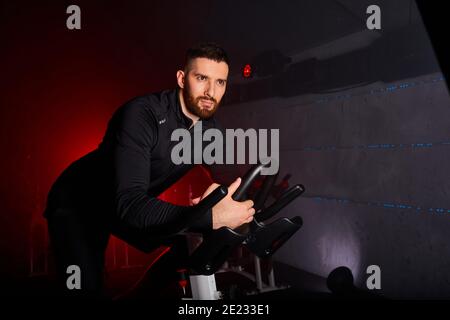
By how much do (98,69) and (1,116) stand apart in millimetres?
1203

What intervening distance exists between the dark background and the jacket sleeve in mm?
2109

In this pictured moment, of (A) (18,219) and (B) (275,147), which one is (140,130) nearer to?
(B) (275,147)

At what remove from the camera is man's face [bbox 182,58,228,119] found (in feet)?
4.70

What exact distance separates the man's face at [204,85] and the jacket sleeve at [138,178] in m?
0.21

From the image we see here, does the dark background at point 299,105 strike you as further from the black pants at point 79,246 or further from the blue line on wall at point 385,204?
the black pants at point 79,246

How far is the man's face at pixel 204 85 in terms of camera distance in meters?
1.43

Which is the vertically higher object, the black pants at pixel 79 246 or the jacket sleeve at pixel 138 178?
the jacket sleeve at pixel 138 178

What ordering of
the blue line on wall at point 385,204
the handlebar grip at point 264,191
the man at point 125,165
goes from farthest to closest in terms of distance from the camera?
1. the blue line on wall at point 385,204
2. the man at point 125,165
3. the handlebar grip at point 264,191

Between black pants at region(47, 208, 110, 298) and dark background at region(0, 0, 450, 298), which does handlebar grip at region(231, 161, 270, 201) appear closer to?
black pants at region(47, 208, 110, 298)

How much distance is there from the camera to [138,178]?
1.08 m

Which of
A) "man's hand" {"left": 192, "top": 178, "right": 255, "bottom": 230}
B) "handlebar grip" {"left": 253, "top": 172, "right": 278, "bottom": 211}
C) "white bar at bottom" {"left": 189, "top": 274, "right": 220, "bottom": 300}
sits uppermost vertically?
"handlebar grip" {"left": 253, "top": 172, "right": 278, "bottom": 211}

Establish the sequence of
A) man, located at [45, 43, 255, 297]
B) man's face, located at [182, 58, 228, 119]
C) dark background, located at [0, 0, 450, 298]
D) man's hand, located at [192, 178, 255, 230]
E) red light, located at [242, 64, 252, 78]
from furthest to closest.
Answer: red light, located at [242, 64, 252, 78] < dark background, located at [0, 0, 450, 298] < man's face, located at [182, 58, 228, 119] < man, located at [45, 43, 255, 297] < man's hand, located at [192, 178, 255, 230]

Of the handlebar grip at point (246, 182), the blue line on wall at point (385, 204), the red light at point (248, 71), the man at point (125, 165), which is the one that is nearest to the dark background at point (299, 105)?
the blue line on wall at point (385, 204)

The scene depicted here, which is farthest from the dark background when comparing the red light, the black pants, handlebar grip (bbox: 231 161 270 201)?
the black pants
